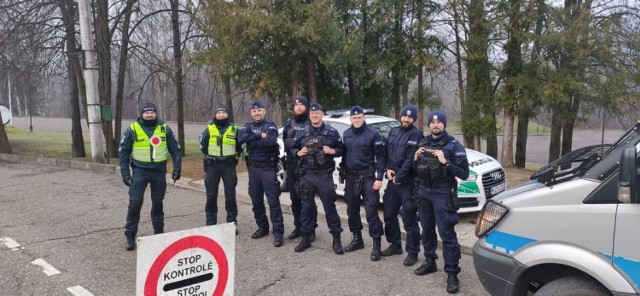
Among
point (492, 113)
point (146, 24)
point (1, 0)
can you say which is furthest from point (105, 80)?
point (492, 113)

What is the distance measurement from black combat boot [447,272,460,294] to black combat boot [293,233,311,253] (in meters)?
1.84

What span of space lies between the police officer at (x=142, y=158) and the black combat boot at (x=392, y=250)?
107 inches

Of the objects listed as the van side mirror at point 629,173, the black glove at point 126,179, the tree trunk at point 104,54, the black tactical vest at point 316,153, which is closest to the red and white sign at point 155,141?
the black glove at point 126,179

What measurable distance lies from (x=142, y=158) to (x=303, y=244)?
7.14ft

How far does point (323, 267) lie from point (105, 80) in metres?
13.4

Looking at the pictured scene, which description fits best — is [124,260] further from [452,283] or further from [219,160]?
[452,283]

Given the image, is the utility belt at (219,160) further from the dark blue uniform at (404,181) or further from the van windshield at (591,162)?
the van windshield at (591,162)

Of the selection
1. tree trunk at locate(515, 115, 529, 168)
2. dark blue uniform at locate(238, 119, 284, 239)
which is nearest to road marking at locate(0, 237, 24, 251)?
dark blue uniform at locate(238, 119, 284, 239)

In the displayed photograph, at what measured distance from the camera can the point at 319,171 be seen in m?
5.41

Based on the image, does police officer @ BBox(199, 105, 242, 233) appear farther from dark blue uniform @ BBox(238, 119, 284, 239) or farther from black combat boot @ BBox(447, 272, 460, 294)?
black combat boot @ BBox(447, 272, 460, 294)

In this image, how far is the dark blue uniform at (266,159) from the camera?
5820 millimetres

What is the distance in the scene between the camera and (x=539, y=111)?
1242 centimetres

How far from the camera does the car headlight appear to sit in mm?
3292

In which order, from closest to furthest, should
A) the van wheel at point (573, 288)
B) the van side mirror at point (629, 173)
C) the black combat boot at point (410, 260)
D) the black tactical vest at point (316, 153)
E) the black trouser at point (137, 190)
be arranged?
the van side mirror at point (629, 173)
the van wheel at point (573, 288)
the black combat boot at point (410, 260)
the black tactical vest at point (316, 153)
the black trouser at point (137, 190)
